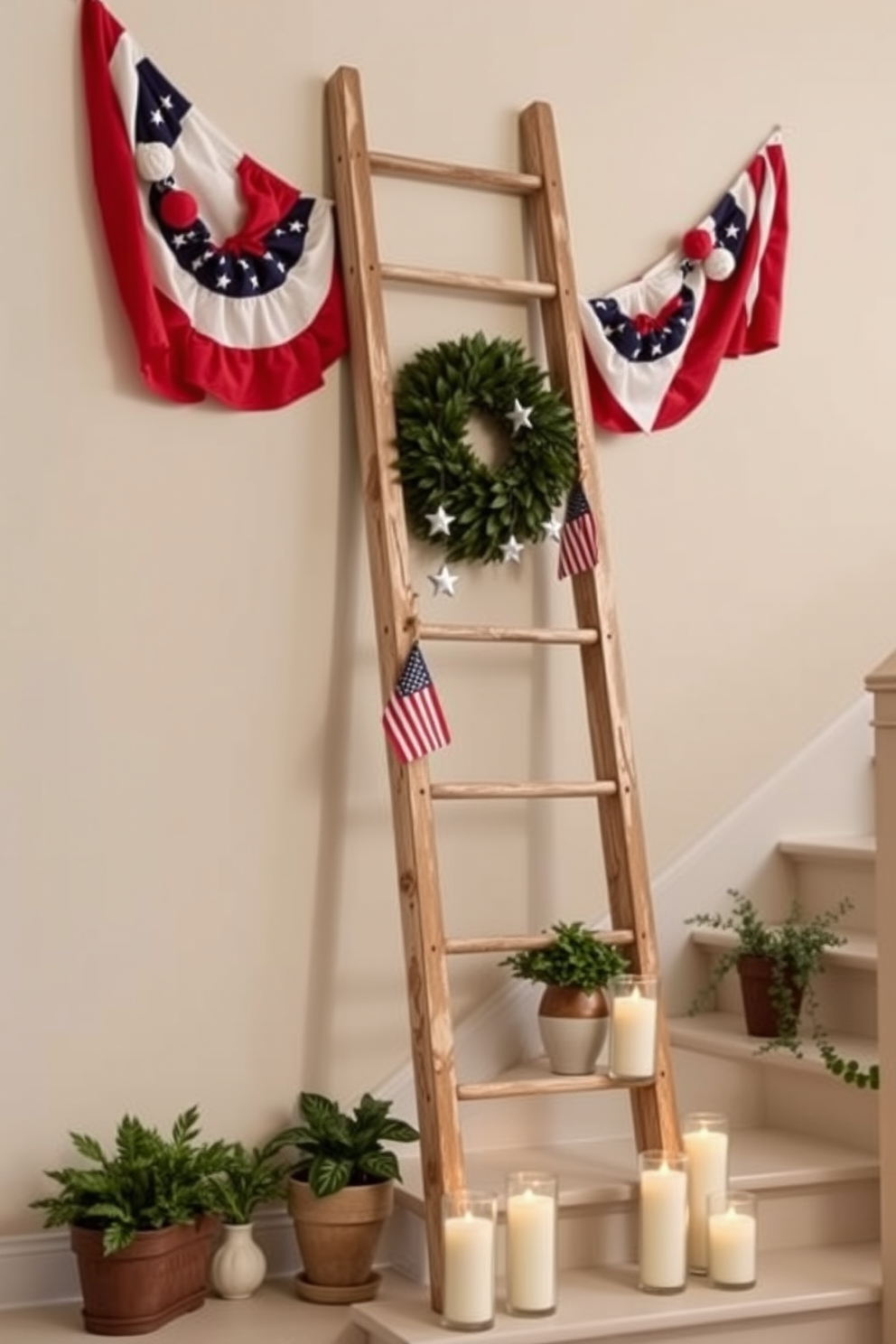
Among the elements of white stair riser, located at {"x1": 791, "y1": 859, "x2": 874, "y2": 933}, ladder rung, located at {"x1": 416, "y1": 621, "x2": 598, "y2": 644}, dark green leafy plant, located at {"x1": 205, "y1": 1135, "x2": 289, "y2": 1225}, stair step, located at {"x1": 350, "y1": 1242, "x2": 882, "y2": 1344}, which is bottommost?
stair step, located at {"x1": 350, "y1": 1242, "x2": 882, "y2": 1344}

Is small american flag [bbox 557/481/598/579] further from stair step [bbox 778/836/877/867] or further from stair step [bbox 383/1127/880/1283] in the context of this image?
stair step [bbox 383/1127/880/1283]

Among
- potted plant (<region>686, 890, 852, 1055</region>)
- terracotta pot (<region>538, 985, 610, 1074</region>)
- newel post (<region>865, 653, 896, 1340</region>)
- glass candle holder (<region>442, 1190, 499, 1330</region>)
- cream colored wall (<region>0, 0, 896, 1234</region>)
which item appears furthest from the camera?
potted plant (<region>686, 890, 852, 1055</region>)

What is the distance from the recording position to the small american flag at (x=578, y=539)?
375cm

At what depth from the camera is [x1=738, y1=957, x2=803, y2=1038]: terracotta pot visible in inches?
150

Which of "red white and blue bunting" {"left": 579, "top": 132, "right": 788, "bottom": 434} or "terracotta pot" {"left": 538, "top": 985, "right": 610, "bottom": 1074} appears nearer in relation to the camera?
"terracotta pot" {"left": 538, "top": 985, "right": 610, "bottom": 1074}

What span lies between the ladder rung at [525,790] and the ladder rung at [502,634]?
28 cm

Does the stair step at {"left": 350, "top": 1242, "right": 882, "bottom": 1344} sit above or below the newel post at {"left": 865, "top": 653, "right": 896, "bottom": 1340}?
below

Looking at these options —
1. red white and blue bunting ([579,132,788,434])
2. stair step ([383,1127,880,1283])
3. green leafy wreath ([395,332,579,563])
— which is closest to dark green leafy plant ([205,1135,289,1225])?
stair step ([383,1127,880,1283])

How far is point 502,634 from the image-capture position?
362 centimetres

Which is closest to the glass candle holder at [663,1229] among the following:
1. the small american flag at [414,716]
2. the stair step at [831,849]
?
the small american flag at [414,716]

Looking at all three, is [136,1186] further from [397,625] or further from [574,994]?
[397,625]

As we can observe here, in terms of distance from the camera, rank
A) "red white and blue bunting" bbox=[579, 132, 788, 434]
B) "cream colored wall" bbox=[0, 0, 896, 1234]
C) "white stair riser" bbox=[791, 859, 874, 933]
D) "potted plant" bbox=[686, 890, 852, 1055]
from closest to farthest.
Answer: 1. "cream colored wall" bbox=[0, 0, 896, 1234]
2. "potted plant" bbox=[686, 890, 852, 1055]
3. "red white and blue bunting" bbox=[579, 132, 788, 434]
4. "white stair riser" bbox=[791, 859, 874, 933]

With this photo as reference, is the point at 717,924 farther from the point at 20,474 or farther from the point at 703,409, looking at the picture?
the point at 20,474

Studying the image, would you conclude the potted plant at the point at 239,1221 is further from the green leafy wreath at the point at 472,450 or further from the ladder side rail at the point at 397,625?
the green leafy wreath at the point at 472,450
